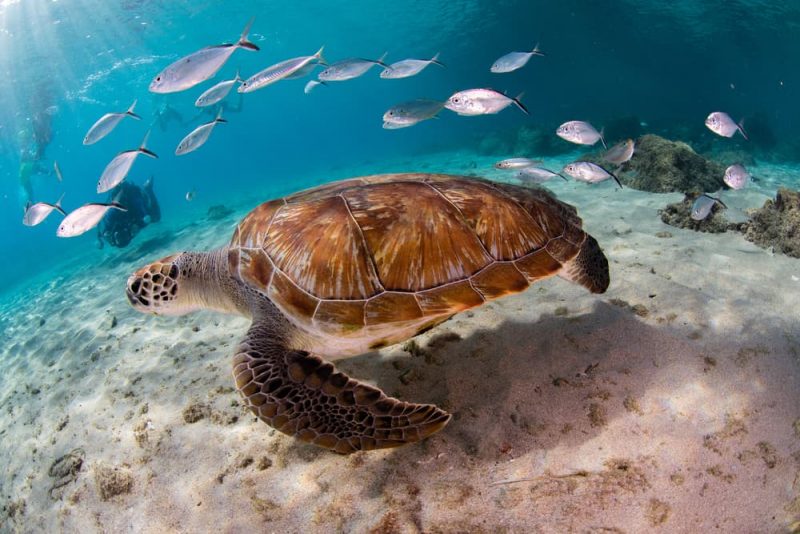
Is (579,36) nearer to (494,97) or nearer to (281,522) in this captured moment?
(494,97)

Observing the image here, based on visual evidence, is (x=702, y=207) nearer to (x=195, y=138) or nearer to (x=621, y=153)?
(x=621, y=153)

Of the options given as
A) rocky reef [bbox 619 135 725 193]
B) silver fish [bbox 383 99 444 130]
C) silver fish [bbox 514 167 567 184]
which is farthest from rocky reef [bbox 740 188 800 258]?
silver fish [bbox 383 99 444 130]

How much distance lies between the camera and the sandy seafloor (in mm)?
1825

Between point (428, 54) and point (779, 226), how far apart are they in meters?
60.0

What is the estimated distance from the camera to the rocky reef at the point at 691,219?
502cm

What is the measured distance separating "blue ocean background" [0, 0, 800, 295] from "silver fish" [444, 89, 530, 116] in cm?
1187

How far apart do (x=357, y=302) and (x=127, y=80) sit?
163ft

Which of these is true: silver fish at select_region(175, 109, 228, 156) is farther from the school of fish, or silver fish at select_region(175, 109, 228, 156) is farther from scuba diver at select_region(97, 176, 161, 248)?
scuba diver at select_region(97, 176, 161, 248)

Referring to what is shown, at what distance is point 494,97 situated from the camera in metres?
5.14

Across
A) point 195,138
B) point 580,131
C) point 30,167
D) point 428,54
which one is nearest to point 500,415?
point 580,131

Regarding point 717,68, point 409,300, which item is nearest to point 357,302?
point 409,300

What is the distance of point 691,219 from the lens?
516cm

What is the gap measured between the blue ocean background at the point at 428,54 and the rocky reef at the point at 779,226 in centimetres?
1279

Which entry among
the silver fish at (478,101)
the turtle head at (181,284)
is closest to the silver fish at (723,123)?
the silver fish at (478,101)
